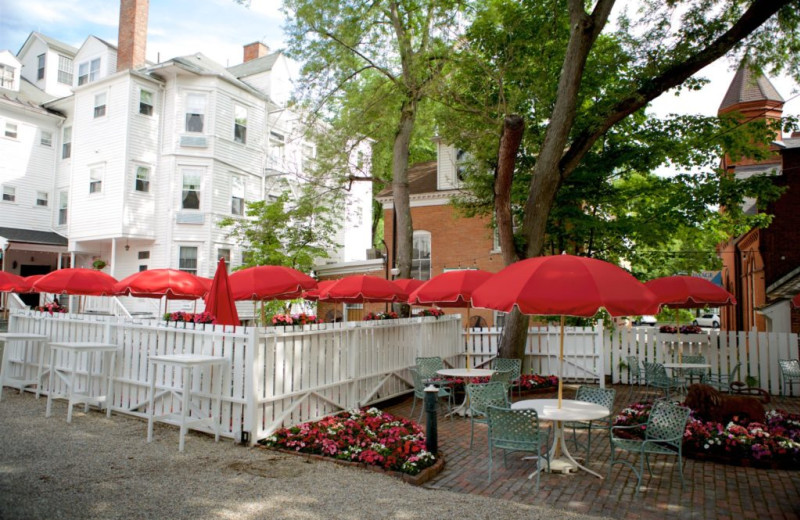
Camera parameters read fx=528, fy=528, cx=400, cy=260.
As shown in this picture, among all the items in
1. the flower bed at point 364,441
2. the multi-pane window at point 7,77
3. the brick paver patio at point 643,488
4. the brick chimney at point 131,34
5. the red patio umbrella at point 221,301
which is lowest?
the brick paver patio at point 643,488

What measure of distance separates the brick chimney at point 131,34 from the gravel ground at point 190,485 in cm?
2087

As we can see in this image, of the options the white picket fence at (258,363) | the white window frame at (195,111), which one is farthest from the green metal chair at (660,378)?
the white window frame at (195,111)

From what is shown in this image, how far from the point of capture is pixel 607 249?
18.8m

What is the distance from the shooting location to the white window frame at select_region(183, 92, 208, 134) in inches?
942

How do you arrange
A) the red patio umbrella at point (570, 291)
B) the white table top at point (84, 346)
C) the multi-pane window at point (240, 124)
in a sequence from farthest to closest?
the multi-pane window at point (240, 124) < the white table top at point (84, 346) < the red patio umbrella at point (570, 291)

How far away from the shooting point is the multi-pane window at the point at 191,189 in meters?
23.8

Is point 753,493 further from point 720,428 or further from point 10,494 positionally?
point 10,494

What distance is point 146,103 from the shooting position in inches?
928

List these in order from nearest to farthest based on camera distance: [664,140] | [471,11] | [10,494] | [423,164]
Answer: [10,494] < [664,140] < [471,11] < [423,164]

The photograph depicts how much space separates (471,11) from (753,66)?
318 inches

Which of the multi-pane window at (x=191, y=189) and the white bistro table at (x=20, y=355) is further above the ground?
the multi-pane window at (x=191, y=189)

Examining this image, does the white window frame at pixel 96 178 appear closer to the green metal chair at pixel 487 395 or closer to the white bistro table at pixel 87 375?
the white bistro table at pixel 87 375

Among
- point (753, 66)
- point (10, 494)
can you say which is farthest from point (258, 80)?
point (10, 494)

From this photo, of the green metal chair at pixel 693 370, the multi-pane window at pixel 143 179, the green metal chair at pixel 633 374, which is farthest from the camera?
the multi-pane window at pixel 143 179
